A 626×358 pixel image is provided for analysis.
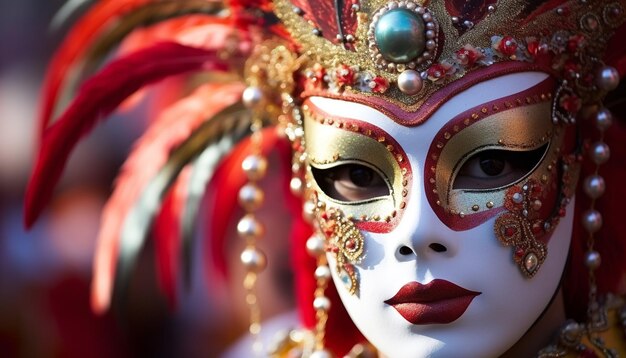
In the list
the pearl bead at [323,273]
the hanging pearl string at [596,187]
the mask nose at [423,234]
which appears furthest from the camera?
the pearl bead at [323,273]

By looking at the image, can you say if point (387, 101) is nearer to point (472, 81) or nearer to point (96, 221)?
point (472, 81)

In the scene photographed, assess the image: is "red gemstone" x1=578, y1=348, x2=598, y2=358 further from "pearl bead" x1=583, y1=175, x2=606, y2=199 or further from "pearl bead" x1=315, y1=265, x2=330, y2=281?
"pearl bead" x1=315, y1=265, x2=330, y2=281

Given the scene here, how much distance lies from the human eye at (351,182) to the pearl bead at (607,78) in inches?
15.6

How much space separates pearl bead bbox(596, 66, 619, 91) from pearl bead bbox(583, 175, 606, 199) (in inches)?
6.1

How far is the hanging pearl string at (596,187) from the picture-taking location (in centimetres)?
165

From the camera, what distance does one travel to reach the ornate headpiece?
5.19 feet

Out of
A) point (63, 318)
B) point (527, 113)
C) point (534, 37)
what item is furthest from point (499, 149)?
point (63, 318)

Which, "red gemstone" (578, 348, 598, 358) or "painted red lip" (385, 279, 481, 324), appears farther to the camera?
"red gemstone" (578, 348, 598, 358)

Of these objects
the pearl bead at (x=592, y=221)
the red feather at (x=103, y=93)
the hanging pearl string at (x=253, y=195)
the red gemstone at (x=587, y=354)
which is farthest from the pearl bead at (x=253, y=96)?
the red gemstone at (x=587, y=354)

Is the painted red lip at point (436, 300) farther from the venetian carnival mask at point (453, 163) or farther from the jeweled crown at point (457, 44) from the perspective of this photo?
the jeweled crown at point (457, 44)

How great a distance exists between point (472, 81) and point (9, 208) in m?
2.69

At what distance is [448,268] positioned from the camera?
1562 millimetres

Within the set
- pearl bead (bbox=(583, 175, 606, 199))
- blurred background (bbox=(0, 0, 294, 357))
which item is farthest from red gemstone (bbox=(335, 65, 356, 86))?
blurred background (bbox=(0, 0, 294, 357))

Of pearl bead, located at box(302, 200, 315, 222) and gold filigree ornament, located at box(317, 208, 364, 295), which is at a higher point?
pearl bead, located at box(302, 200, 315, 222)
